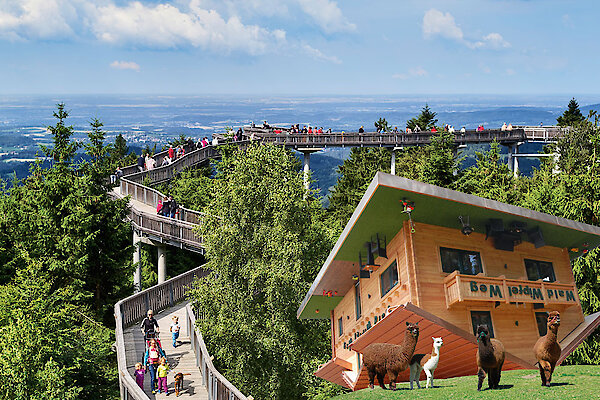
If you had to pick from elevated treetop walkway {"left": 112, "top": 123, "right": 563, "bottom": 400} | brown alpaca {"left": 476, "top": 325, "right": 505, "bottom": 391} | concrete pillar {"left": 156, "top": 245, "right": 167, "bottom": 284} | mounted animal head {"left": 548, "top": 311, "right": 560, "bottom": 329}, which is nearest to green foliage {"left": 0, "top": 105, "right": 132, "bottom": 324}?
elevated treetop walkway {"left": 112, "top": 123, "right": 563, "bottom": 400}

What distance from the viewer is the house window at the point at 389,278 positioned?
19.4 meters

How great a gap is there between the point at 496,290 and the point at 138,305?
55.6 feet

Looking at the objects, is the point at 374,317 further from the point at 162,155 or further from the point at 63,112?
the point at 162,155

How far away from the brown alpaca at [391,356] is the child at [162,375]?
684cm

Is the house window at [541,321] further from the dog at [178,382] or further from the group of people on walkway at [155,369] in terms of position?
the group of people on walkway at [155,369]

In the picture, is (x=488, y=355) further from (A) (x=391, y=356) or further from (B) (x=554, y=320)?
(A) (x=391, y=356)

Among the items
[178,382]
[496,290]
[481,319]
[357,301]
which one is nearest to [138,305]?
[178,382]

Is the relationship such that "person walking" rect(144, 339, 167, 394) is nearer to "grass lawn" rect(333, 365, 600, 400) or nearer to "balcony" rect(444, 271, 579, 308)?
"grass lawn" rect(333, 365, 600, 400)

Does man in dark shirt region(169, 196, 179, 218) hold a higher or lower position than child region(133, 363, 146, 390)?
higher

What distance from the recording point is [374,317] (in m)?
20.8

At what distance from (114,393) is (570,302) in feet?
58.3

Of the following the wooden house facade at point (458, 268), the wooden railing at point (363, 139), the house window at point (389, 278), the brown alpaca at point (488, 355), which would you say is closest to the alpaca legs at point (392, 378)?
the wooden house facade at point (458, 268)

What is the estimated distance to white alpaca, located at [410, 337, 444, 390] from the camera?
17.5 m

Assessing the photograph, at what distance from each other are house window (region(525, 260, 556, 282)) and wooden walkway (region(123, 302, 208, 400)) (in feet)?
37.3
